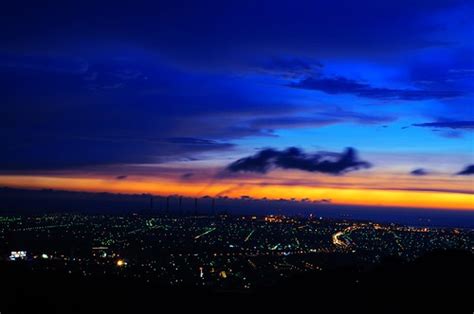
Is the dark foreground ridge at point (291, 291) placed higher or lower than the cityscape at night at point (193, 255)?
higher

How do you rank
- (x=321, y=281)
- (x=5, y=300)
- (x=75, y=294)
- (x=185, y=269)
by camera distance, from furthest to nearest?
(x=185, y=269)
(x=321, y=281)
(x=75, y=294)
(x=5, y=300)

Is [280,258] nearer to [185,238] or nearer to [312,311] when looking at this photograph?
[185,238]

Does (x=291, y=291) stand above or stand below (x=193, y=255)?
above

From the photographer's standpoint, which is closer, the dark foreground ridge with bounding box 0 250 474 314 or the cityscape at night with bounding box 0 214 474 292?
the dark foreground ridge with bounding box 0 250 474 314

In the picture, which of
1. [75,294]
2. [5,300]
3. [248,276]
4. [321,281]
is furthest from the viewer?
[248,276]

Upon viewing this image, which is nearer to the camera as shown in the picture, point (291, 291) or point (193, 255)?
point (291, 291)

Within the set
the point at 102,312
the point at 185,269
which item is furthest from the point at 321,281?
the point at 185,269

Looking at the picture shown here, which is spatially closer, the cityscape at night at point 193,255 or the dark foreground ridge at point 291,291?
the dark foreground ridge at point 291,291

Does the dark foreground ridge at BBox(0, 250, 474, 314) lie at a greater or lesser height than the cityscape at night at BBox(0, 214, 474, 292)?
greater
